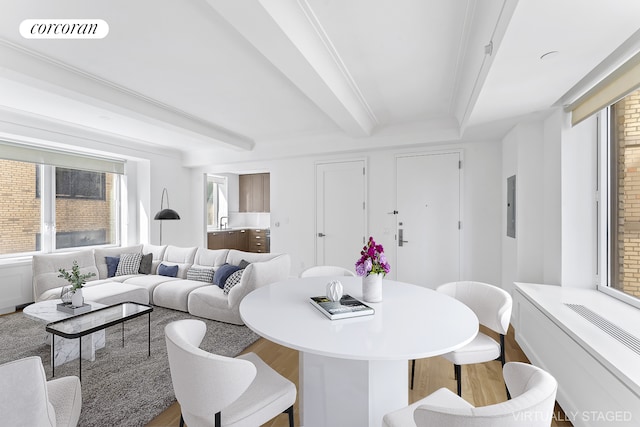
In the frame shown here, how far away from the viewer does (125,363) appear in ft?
8.09

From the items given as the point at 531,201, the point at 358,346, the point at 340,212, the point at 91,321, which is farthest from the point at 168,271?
the point at 531,201

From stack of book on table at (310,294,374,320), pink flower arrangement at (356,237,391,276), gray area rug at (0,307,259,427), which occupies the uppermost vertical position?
pink flower arrangement at (356,237,391,276)

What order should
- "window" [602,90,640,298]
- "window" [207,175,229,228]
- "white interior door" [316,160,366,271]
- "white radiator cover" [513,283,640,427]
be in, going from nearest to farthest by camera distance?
"white radiator cover" [513,283,640,427] → "window" [602,90,640,298] → "white interior door" [316,160,366,271] → "window" [207,175,229,228]

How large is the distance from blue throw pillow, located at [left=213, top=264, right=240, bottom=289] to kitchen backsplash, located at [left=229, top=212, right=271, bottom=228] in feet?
14.4

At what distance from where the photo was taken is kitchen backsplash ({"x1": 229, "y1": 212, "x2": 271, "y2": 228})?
8125mm

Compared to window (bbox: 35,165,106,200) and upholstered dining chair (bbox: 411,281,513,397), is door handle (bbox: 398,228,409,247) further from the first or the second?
window (bbox: 35,165,106,200)

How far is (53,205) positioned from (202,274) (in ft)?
8.78

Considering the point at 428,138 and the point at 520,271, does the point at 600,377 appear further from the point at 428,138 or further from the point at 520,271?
the point at 428,138

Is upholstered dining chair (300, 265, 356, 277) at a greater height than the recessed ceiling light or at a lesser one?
lesser

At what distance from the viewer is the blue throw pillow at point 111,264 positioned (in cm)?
446

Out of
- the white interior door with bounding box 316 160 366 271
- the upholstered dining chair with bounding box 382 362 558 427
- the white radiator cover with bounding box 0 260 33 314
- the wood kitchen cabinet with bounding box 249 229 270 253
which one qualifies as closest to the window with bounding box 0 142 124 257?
the white radiator cover with bounding box 0 260 33 314

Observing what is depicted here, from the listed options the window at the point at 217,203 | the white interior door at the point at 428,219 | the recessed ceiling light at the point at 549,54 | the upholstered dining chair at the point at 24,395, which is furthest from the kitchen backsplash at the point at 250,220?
the upholstered dining chair at the point at 24,395
